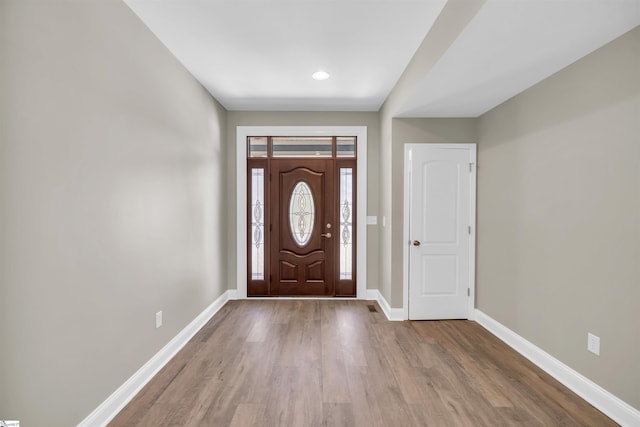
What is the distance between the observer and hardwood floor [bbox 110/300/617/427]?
79.7 inches

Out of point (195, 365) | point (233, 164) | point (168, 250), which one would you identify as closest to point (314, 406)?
point (195, 365)

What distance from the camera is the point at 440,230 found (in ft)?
12.4

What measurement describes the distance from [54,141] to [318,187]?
3254 millimetres

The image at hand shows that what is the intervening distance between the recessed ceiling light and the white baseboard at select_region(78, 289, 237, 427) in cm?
279

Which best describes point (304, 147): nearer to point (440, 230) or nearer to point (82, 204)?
point (440, 230)

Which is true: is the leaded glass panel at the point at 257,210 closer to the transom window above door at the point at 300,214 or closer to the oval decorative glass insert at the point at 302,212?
the transom window above door at the point at 300,214

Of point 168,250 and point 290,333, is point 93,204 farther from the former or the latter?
point 290,333

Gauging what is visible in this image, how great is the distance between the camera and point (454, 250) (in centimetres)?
379

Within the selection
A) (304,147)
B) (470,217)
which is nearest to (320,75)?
(304,147)

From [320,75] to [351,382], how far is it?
110 inches

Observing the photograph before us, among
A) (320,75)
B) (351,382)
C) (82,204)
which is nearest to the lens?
(82,204)

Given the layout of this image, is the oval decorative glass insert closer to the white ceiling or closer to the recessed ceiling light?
the white ceiling

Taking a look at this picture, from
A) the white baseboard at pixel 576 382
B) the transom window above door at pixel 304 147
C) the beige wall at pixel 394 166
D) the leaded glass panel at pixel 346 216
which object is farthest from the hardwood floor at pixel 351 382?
the transom window above door at pixel 304 147

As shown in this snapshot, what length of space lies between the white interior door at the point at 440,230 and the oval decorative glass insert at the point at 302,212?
1.44m
